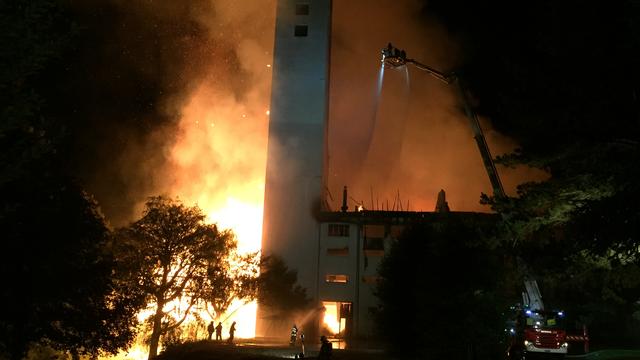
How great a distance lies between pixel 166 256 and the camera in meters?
34.9

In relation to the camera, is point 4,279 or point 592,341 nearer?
point 4,279

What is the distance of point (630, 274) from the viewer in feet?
56.0

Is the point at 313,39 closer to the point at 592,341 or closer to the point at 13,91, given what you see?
the point at 592,341

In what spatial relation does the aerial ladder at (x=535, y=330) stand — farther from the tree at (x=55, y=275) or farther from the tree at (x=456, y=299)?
the tree at (x=55, y=275)

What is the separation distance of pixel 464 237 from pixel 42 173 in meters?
17.1

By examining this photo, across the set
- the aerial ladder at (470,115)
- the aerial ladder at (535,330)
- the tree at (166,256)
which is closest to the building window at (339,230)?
the tree at (166,256)

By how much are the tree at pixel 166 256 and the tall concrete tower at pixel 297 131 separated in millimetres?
19381

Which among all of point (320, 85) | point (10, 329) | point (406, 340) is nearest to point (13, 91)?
point (10, 329)

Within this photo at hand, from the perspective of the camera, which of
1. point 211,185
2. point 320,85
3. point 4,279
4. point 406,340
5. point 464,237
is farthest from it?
point 211,185

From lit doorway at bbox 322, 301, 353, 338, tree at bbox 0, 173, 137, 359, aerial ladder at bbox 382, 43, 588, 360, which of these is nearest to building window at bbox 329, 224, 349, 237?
lit doorway at bbox 322, 301, 353, 338

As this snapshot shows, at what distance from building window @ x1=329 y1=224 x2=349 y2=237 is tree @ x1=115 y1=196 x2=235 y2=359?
20.3 m

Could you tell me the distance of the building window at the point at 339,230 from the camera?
56156 millimetres

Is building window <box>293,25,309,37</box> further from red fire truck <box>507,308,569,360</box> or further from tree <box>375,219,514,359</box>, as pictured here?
red fire truck <box>507,308,569,360</box>

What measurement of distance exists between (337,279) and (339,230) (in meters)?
4.85
